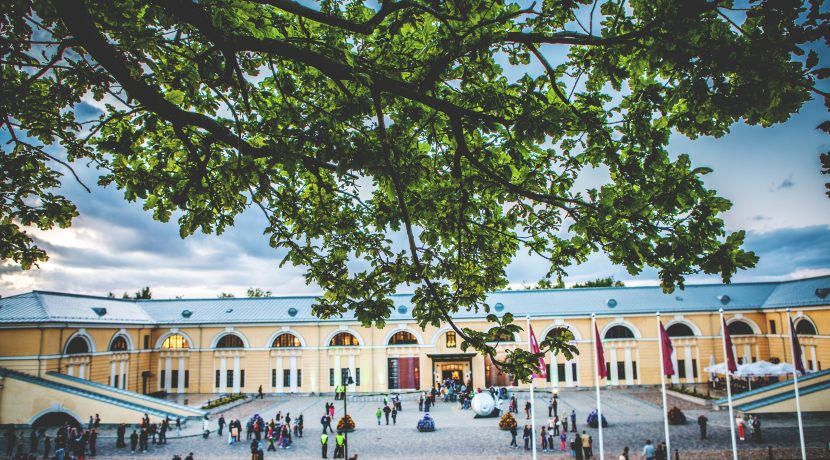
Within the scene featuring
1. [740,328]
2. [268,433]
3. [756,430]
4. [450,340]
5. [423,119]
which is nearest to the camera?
[423,119]

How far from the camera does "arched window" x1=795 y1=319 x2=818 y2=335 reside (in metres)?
34.7

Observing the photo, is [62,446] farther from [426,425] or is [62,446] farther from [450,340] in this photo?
[450,340]

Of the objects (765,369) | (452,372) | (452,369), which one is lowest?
(452,372)

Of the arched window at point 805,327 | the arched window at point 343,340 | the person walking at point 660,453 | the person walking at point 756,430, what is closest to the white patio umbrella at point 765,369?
the person walking at point 756,430

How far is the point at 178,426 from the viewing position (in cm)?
2747

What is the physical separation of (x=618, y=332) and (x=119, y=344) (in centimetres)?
4238

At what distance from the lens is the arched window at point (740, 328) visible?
3978cm

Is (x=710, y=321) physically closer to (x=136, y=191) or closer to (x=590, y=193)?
(x=590, y=193)

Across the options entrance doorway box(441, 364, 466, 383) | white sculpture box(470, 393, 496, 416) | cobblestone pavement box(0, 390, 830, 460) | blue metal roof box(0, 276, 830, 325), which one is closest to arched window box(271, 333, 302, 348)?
blue metal roof box(0, 276, 830, 325)

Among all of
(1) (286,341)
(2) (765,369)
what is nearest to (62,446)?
(1) (286,341)

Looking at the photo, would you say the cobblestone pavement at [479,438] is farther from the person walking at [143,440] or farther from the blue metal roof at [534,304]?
the blue metal roof at [534,304]

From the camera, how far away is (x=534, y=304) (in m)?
42.8

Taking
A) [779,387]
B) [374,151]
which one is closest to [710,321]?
[779,387]

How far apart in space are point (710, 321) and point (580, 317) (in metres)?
10.9
